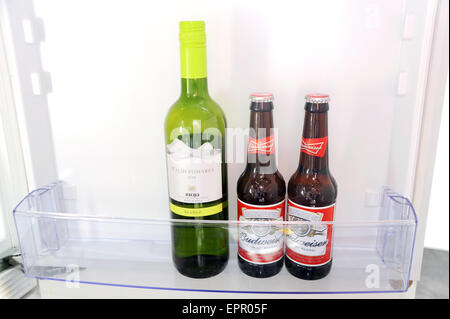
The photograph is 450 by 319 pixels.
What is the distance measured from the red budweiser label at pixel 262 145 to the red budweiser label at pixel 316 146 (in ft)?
0.19

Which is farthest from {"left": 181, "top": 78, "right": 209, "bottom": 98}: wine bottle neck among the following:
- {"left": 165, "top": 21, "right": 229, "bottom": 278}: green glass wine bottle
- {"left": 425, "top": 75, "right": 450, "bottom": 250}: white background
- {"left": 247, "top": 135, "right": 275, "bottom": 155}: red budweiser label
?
{"left": 425, "top": 75, "right": 450, "bottom": 250}: white background

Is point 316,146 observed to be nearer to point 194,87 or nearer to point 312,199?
point 312,199

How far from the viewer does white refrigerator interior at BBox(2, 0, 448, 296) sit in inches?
24.4

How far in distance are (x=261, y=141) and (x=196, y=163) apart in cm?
12

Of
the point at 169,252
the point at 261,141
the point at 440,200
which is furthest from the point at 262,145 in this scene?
the point at 440,200

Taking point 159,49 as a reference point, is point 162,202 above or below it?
below

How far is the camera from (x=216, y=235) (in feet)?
2.10

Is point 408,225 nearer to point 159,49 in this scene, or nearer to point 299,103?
point 299,103

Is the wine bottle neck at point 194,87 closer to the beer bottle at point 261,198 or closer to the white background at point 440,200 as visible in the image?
the beer bottle at point 261,198

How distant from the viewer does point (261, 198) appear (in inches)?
24.4

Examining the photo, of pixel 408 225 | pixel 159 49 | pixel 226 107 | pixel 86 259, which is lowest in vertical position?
pixel 86 259
